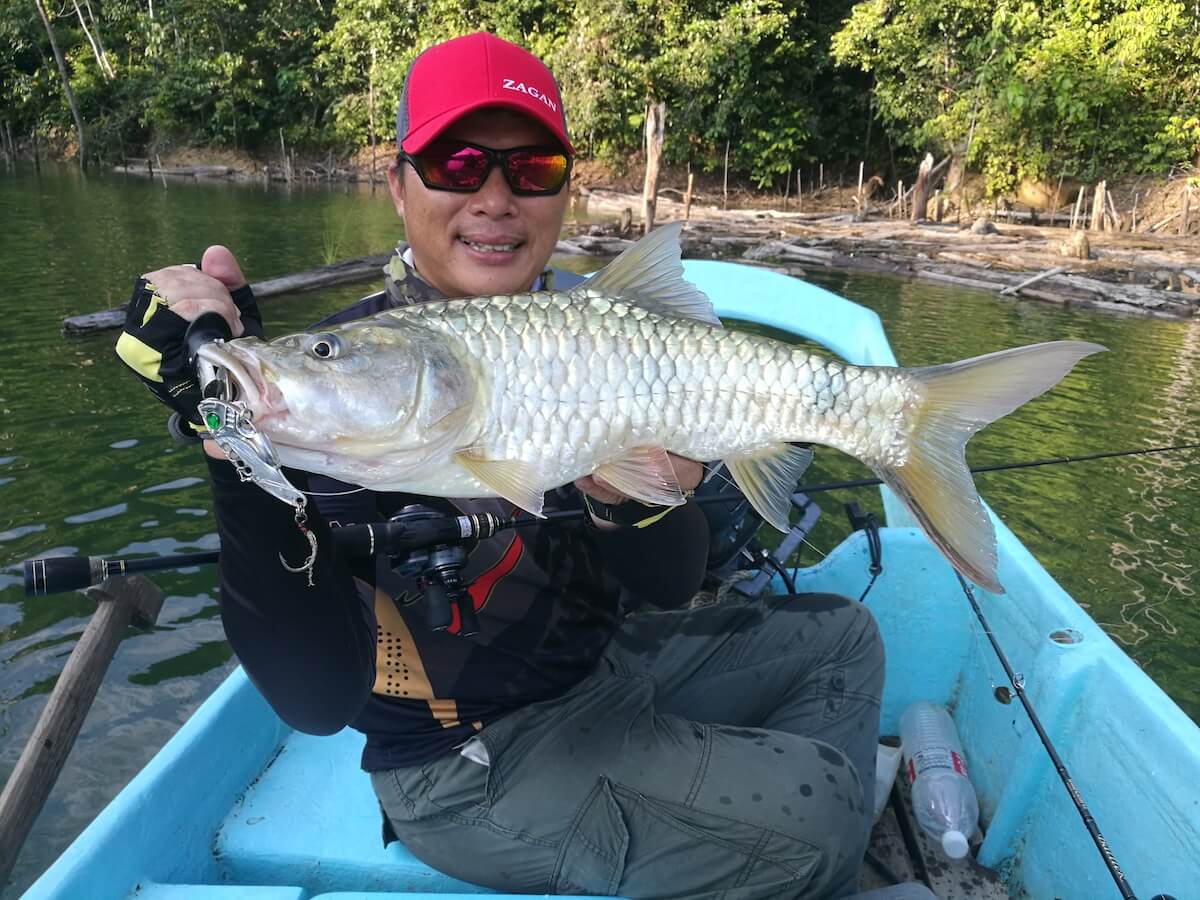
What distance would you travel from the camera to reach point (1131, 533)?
6.26 meters

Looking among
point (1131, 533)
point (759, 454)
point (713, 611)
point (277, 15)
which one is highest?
point (277, 15)

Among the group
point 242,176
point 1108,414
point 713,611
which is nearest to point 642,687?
point 713,611

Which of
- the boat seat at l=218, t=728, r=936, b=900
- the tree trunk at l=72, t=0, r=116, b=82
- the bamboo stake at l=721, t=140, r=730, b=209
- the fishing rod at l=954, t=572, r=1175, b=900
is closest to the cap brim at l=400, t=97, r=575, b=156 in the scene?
the boat seat at l=218, t=728, r=936, b=900

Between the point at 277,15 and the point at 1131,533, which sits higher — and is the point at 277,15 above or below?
above

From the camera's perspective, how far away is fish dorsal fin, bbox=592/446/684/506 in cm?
169

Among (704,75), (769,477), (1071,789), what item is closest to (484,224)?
(769,477)

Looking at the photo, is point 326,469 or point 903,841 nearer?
point 326,469

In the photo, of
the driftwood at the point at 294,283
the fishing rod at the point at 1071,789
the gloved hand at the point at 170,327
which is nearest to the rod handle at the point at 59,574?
the gloved hand at the point at 170,327

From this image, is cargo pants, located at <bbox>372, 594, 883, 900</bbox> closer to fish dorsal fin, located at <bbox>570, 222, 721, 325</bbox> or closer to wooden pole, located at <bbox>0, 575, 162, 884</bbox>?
fish dorsal fin, located at <bbox>570, 222, 721, 325</bbox>

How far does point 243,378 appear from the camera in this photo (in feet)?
4.46

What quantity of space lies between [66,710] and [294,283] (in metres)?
10.8

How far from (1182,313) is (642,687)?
15.5 m

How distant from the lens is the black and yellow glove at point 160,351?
1.43 metres

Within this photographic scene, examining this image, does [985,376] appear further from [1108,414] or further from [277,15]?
[277,15]
